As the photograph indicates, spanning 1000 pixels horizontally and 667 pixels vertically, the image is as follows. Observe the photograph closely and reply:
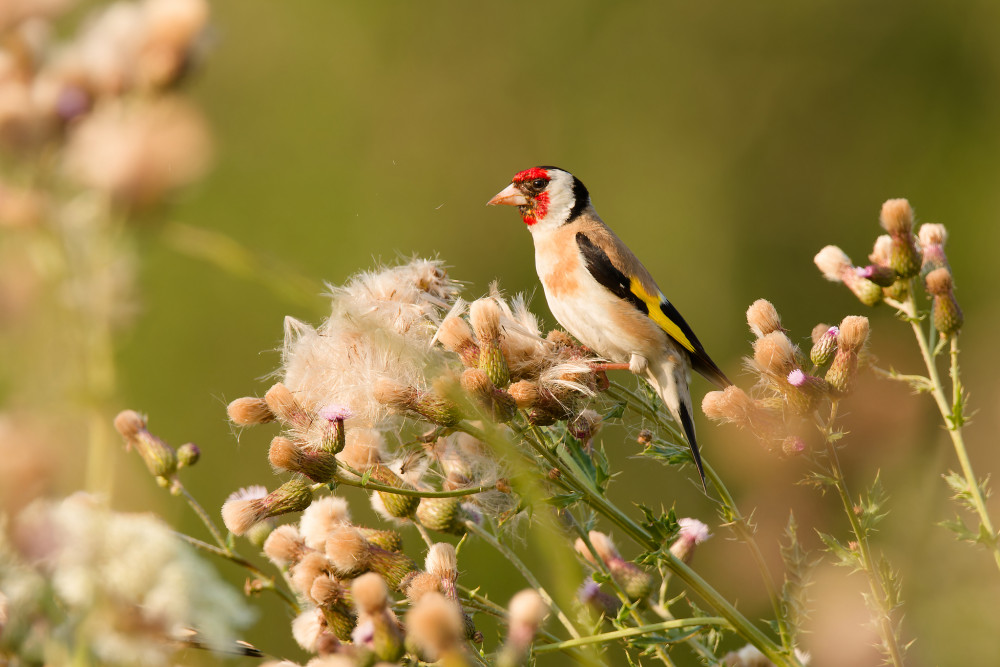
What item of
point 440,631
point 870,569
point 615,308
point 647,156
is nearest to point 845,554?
point 870,569

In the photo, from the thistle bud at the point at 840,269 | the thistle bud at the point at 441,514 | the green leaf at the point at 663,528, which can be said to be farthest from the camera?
the thistle bud at the point at 840,269

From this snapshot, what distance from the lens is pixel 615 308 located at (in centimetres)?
227

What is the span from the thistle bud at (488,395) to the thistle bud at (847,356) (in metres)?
0.50

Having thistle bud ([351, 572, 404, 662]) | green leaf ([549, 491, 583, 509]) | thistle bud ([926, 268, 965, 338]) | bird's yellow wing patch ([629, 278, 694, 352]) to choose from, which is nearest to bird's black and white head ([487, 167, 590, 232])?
bird's yellow wing patch ([629, 278, 694, 352])

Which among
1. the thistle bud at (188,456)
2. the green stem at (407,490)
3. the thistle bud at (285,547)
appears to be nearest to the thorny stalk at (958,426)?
the green stem at (407,490)

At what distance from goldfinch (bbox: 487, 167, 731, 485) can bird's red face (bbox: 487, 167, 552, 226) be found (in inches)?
0.5

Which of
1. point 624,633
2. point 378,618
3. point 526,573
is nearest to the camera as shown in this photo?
point 378,618

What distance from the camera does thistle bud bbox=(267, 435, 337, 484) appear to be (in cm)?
120

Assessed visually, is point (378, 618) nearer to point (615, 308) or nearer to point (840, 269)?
point (840, 269)

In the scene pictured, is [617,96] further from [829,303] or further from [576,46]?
[829,303]

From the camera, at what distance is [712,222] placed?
20.1 ft

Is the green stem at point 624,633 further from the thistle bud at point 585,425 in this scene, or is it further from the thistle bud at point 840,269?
the thistle bud at point 840,269

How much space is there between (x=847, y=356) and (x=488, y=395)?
604 mm

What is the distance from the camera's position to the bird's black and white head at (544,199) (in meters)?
2.67
